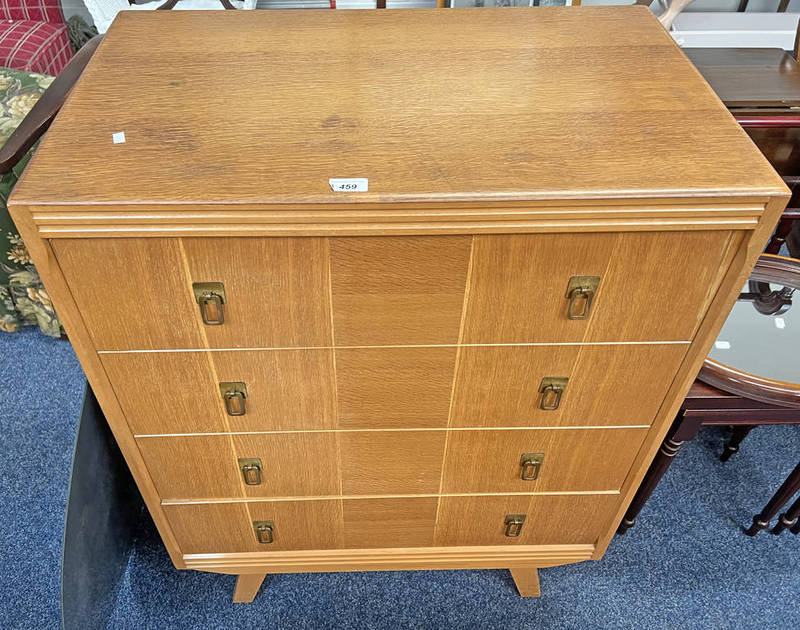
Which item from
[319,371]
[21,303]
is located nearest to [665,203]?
[319,371]

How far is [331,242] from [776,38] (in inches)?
77.5

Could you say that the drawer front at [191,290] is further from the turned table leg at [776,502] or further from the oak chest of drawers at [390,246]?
the turned table leg at [776,502]

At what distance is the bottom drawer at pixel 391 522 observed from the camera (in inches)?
42.9

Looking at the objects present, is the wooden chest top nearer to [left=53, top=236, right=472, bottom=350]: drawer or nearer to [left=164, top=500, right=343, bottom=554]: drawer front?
[left=53, top=236, right=472, bottom=350]: drawer

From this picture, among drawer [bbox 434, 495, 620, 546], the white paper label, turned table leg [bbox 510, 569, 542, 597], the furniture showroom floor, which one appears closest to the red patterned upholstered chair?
the furniture showroom floor

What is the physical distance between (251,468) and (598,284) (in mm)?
567

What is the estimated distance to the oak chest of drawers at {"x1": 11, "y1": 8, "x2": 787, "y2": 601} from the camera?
714 millimetres

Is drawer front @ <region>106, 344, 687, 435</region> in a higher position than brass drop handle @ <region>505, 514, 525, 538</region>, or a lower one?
higher

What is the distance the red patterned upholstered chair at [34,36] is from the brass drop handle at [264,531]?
1.43 m

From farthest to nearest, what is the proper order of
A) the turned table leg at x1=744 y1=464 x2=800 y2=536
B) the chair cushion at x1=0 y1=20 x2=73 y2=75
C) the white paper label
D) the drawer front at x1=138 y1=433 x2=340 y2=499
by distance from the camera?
the chair cushion at x1=0 y1=20 x2=73 y2=75, the turned table leg at x1=744 y1=464 x2=800 y2=536, the drawer front at x1=138 y1=433 x2=340 y2=499, the white paper label

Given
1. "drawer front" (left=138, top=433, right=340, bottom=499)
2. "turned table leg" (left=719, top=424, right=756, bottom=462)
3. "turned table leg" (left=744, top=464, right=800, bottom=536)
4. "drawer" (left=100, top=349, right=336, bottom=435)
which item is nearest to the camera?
"drawer" (left=100, top=349, right=336, bottom=435)

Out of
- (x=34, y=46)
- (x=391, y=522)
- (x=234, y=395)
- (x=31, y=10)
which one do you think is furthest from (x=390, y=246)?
(x=31, y=10)

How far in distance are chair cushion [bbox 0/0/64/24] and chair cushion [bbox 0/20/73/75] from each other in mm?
35

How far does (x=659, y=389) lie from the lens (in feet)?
3.02
